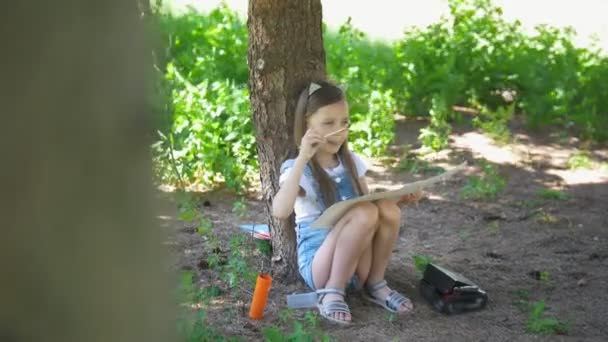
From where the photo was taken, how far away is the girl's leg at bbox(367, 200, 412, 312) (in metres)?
4.34

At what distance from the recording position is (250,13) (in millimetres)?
4652

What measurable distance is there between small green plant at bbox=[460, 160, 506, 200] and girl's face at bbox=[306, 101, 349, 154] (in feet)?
8.12

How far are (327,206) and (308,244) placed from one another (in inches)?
8.1

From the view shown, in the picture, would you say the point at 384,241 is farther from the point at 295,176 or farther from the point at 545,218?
the point at 545,218

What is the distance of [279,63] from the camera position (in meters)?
4.57

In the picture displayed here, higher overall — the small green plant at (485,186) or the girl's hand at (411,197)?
the girl's hand at (411,197)

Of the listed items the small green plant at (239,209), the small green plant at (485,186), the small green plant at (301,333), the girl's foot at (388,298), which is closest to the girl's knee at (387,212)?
the girl's foot at (388,298)

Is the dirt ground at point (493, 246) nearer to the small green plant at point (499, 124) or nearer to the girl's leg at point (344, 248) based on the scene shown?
the small green plant at point (499, 124)

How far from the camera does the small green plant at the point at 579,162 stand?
731 cm

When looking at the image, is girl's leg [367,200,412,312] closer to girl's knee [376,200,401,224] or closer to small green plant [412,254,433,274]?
girl's knee [376,200,401,224]

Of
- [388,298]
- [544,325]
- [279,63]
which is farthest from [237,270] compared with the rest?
[544,325]

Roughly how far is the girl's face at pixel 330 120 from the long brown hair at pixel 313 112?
22 millimetres

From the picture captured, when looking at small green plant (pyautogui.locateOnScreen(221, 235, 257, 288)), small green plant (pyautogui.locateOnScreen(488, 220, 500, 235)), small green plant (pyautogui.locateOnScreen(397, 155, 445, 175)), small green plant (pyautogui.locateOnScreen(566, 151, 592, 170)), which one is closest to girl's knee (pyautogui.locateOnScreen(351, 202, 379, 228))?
small green plant (pyautogui.locateOnScreen(221, 235, 257, 288))

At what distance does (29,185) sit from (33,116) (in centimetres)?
6
